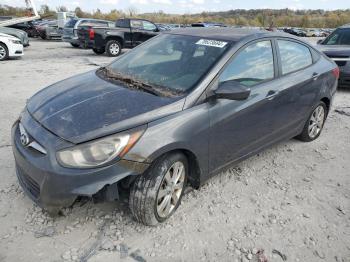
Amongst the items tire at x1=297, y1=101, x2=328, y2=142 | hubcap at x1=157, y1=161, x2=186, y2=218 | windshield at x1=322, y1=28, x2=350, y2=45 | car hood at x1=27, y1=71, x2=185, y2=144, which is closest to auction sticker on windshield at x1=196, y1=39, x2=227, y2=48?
car hood at x1=27, y1=71, x2=185, y2=144

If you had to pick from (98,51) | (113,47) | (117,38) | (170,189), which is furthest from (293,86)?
(98,51)

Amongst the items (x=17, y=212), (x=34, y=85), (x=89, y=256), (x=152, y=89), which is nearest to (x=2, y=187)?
(x=17, y=212)


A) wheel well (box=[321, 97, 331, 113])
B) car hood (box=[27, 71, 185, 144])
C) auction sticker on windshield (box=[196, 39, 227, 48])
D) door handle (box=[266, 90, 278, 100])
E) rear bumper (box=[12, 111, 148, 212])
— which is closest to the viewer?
rear bumper (box=[12, 111, 148, 212])

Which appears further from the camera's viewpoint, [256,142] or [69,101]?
[256,142]

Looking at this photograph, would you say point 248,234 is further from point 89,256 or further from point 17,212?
point 17,212

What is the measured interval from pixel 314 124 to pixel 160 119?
3.04 meters

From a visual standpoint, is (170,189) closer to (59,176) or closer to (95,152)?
(95,152)

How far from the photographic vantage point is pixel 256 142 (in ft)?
12.1

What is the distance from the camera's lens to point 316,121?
16.0 feet

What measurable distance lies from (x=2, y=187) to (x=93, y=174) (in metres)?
1.52

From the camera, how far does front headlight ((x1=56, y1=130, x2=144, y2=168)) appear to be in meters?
2.45

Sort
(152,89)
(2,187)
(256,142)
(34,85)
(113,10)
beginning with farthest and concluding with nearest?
(113,10), (34,85), (256,142), (2,187), (152,89)

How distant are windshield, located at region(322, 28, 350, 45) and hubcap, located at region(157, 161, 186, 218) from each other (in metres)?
7.82

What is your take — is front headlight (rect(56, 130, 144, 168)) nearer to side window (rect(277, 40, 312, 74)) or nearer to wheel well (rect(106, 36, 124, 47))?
side window (rect(277, 40, 312, 74))
